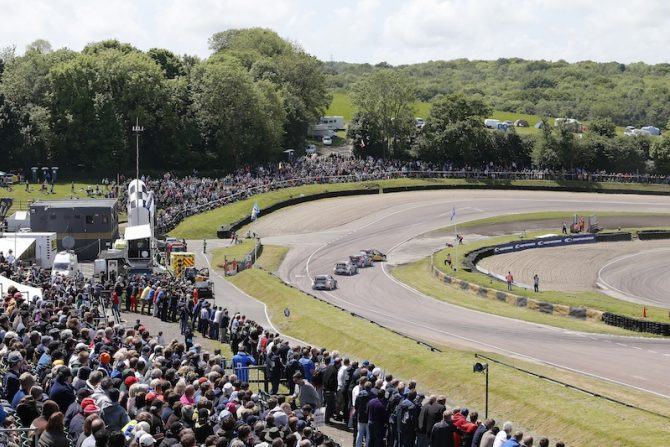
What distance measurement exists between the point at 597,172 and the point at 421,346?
271ft

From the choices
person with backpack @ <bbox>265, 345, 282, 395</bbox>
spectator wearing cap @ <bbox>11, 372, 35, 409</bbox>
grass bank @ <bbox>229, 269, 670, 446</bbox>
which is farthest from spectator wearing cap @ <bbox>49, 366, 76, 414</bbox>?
grass bank @ <bbox>229, 269, 670, 446</bbox>

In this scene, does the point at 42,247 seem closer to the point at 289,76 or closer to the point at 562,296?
the point at 562,296

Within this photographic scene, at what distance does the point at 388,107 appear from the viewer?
4702 inches

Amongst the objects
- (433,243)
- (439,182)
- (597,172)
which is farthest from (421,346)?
(597,172)

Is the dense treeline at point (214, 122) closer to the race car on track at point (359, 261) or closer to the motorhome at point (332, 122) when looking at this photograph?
the motorhome at point (332, 122)

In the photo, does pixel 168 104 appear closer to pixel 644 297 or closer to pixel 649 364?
pixel 644 297

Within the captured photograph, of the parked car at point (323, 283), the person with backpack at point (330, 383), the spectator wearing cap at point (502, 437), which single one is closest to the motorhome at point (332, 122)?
the parked car at point (323, 283)

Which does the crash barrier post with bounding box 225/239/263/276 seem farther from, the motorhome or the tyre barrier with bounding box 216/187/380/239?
the motorhome

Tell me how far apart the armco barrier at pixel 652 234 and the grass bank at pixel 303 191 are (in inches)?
912

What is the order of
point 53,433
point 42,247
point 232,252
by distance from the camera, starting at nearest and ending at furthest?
point 53,433, point 42,247, point 232,252

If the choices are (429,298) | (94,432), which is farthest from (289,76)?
(94,432)

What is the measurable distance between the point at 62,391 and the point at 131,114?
293 feet

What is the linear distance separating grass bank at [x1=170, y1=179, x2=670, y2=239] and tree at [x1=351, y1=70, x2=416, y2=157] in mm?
12037

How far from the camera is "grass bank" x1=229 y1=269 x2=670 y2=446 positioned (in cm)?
2514
